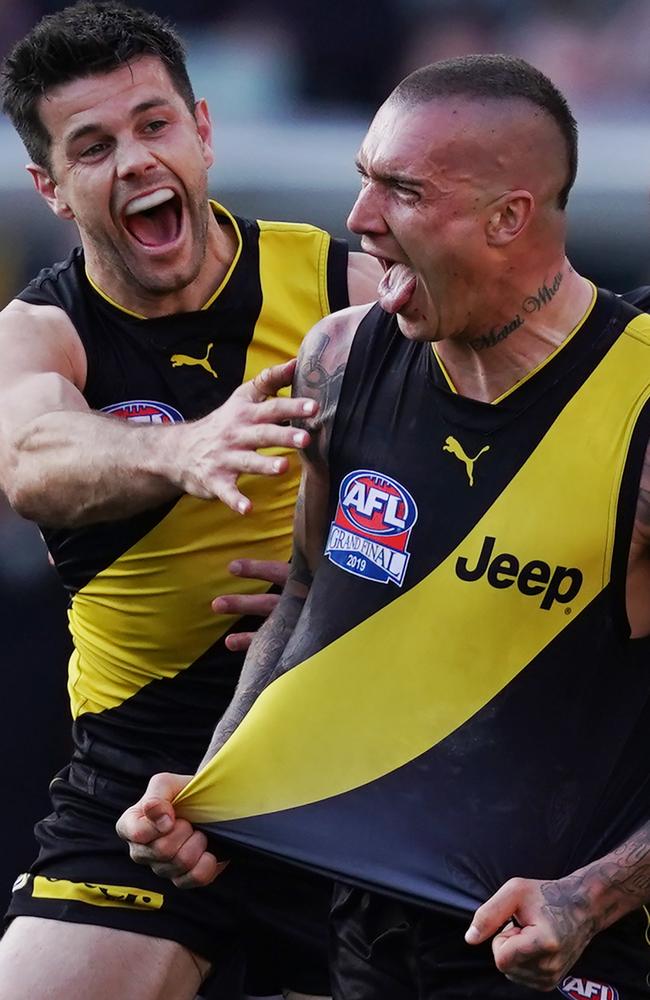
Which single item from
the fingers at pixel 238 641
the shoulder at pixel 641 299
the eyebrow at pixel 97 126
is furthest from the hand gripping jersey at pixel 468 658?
the eyebrow at pixel 97 126

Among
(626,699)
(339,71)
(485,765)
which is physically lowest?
(485,765)

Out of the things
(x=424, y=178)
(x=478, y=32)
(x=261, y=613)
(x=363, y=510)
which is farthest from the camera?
(x=478, y=32)

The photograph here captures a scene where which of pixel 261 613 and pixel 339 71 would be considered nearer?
pixel 261 613

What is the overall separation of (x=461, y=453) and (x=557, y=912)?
708mm

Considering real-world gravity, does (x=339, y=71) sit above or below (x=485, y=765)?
above

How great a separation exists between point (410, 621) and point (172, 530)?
94 centimetres

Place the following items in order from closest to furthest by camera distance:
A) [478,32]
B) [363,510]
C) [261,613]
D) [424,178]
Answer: [424,178] < [363,510] < [261,613] < [478,32]

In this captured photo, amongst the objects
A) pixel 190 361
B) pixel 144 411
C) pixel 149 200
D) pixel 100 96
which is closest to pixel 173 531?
pixel 144 411

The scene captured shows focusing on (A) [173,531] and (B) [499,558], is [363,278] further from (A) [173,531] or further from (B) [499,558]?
(B) [499,558]

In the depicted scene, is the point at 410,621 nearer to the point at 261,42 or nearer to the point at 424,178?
the point at 424,178

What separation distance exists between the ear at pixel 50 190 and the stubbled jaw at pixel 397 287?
1186 millimetres

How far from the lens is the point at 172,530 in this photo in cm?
325

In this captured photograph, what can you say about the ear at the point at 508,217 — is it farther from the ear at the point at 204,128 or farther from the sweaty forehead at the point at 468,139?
the ear at the point at 204,128

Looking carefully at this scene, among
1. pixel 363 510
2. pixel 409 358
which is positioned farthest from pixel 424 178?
pixel 363 510
